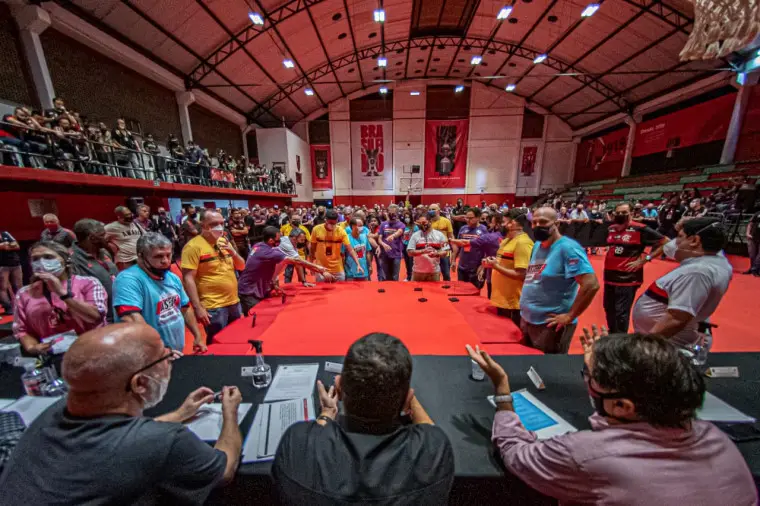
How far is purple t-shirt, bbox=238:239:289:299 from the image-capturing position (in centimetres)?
337

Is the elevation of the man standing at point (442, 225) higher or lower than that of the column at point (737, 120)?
lower

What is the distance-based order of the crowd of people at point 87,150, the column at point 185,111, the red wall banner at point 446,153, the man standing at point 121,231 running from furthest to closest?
the red wall banner at point 446,153, the column at point 185,111, the crowd of people at point 87,150, the man standing at point 121,231

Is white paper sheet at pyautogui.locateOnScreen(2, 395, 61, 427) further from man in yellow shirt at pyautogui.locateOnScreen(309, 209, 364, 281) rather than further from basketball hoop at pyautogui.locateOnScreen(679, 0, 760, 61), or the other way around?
basketball hoop at pyautogui.locateOnScreen(679, 0, 760, 61)

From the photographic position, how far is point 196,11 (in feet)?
29.2

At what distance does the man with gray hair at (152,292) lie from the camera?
6.09ft

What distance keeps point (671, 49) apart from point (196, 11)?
1793cm

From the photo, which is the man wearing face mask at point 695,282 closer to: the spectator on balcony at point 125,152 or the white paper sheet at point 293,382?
the white paper sheet at point 293,382

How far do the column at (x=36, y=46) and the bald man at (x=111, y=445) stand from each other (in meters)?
10.2

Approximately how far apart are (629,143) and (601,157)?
2020mm

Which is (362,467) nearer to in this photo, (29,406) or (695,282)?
(29,406)

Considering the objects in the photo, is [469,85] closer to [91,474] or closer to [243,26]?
[243,26]

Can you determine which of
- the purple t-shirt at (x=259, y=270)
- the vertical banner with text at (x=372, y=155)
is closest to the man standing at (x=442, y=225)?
the purple t-shirt at (x=259, y=270)

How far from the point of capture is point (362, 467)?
0.76m

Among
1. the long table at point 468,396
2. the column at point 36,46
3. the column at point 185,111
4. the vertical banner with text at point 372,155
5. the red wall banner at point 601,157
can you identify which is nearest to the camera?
the long table at point 468,396
